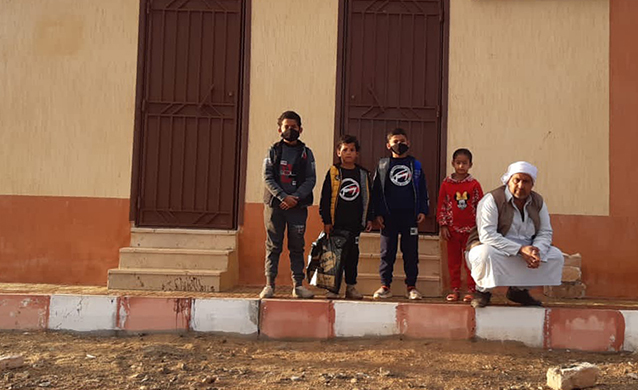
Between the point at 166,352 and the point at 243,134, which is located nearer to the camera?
the point at 166,352

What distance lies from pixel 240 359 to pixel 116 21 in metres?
4.20

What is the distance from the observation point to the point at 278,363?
357 centimetres

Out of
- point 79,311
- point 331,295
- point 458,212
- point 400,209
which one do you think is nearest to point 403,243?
point 400,209

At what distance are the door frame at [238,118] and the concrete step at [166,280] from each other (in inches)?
27.7

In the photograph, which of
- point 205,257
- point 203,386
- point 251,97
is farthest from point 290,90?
point 203,386

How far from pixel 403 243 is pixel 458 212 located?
1.84 ft

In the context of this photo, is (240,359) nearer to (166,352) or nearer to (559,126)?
(166,352)

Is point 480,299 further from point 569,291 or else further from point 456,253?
point 569,291

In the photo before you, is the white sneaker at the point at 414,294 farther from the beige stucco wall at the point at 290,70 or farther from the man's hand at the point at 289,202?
the beige stucco wall at the point at 290,70

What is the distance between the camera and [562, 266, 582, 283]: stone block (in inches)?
A: 217

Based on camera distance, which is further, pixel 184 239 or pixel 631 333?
pixel 184 239

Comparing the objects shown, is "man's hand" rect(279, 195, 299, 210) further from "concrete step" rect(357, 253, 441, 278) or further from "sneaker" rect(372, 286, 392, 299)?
"concrete step" rect(357, 253, 441, 278)

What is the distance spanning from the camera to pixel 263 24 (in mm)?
6031

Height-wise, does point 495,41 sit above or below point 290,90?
above
